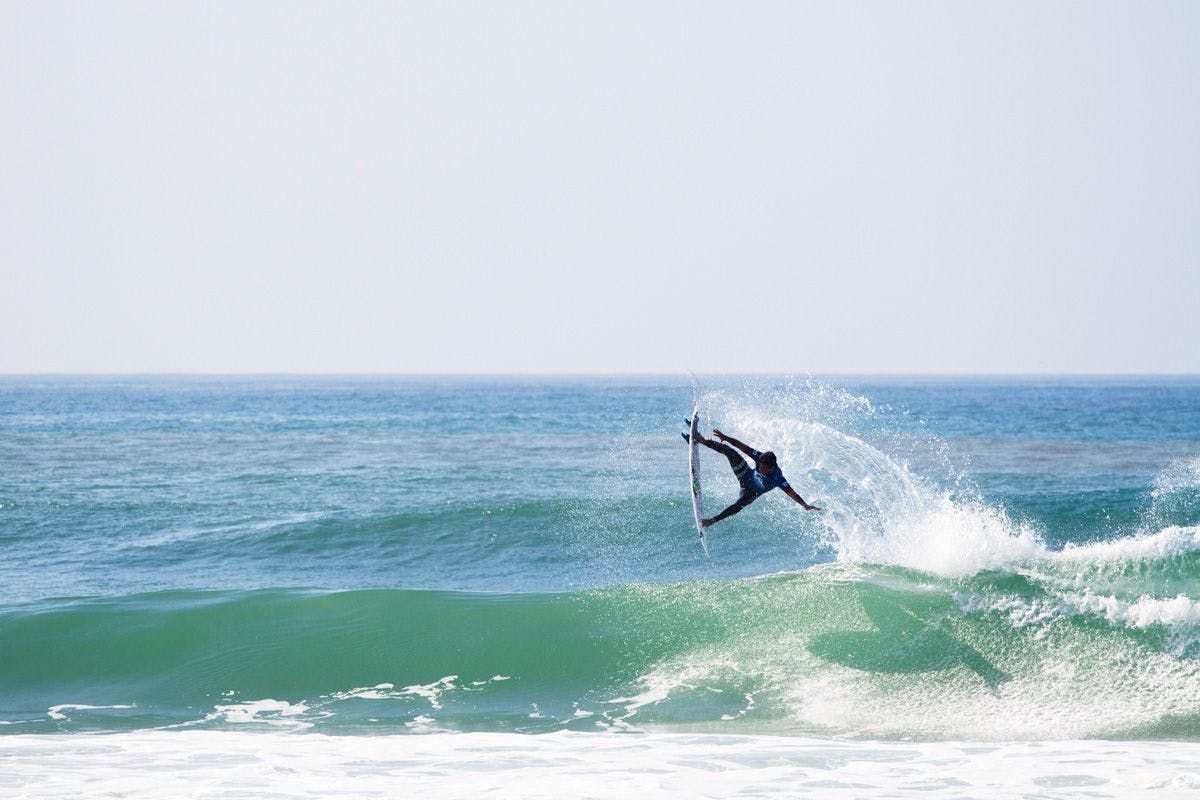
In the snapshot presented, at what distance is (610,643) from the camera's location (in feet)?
41.9

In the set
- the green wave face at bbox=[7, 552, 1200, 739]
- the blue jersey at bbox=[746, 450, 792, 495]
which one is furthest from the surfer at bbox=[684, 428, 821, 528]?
the green wave face at bbox=[7, 552, 1200, 739]

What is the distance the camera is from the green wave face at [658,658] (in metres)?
10.7

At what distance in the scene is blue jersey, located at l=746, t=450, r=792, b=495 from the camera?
471 inches

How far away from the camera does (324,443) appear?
4272 centimetres

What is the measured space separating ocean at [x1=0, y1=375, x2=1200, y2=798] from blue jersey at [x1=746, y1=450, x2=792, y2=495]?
5.92 feet

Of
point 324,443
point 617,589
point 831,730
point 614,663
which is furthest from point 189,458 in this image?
point 831,730

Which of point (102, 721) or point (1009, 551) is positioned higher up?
point (1009, 551)

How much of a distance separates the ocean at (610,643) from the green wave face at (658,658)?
4 centimetres

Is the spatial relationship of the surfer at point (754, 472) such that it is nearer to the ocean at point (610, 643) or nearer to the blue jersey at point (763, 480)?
the blue jersey at point (763, 480)

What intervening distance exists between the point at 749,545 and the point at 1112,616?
7338 millimetres

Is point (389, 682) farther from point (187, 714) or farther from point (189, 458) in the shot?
point (189, 458)

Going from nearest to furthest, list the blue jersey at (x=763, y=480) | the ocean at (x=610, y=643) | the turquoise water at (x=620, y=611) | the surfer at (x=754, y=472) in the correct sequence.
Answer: the ocean at (x=610, y=643), the turquoise water at (x=620, y=611), the surfer at (x=754, y=472), the blue jersey at (x=763, y=480)

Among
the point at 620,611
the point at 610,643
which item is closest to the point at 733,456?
the point at 610,643

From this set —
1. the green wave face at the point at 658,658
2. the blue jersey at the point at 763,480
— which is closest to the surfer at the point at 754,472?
the blue jersey at the point at 763,480
